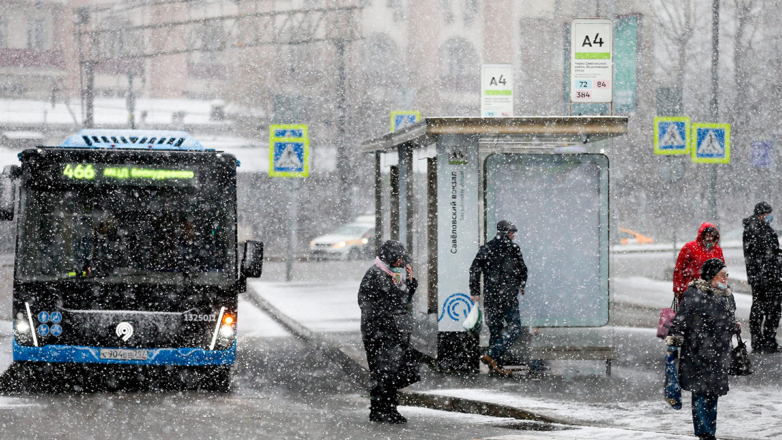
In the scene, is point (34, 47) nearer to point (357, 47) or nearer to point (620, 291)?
point (357, 47)

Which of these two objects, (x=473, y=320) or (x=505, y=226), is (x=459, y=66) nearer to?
(x=505, y=226)

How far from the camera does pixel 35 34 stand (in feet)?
184

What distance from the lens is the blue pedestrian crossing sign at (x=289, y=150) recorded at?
22.0 meters

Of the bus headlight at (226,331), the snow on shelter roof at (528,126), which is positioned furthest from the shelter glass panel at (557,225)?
the bus headlight at (226,331)

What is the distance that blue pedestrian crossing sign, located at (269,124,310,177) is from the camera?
22.0 m

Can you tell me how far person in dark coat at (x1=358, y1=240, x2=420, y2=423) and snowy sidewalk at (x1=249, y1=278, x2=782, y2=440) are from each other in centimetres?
103

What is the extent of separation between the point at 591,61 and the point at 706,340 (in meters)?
6.18

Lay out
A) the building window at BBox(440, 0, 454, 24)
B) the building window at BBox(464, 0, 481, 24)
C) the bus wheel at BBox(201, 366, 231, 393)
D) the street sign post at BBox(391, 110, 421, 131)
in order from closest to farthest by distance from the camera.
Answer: the bus wheel at BBox(201, 366, 231, 393) → the street sign post at BBox(391, 110, 421, 131) → the building window at BBox(440, 0, 454, 24) → the building window at BBox(464, 0, 481, 24)

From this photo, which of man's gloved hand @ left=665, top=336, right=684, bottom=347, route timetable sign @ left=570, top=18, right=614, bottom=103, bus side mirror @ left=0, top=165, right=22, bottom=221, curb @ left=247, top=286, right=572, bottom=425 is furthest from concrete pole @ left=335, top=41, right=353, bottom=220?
man's gloved hand @ left=665, top=336, right=684, bottom=347

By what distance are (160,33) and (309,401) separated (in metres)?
28.4

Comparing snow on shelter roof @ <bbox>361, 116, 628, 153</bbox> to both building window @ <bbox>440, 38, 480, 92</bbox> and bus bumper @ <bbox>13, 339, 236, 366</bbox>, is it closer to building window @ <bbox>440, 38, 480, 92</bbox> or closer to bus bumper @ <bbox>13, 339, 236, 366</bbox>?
bus bumper @ <bbox>13, 339, 236, 366</bbox>

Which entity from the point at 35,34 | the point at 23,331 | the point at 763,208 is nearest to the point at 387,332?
the point at 23,331

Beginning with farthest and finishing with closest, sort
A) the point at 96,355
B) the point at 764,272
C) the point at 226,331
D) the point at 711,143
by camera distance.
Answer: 1. the point at 711,143
2. the point at 764,272
3. the point at 226,331
4. the point at 96,355

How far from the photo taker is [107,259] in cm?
1085
